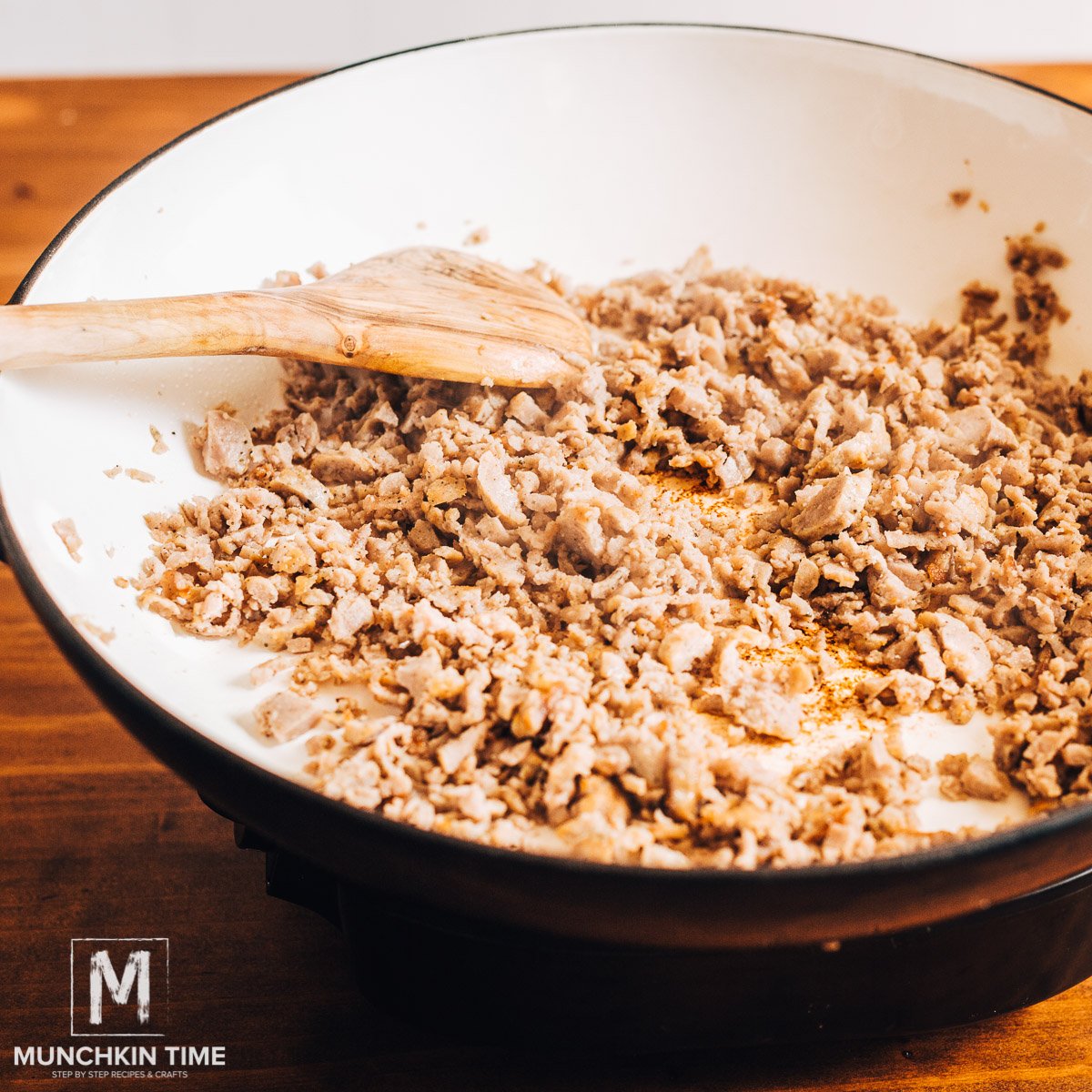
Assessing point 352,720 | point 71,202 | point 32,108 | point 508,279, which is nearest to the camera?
point 352,720

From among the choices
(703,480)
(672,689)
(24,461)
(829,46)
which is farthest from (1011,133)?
(24,461)

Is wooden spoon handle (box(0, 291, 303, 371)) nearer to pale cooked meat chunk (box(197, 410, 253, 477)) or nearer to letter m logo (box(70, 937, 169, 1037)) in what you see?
pale cooked meat chunk (box(197, 410, 253, 477))

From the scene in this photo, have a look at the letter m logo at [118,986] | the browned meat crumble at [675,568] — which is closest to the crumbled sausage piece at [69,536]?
the browned meat crumble at [675,568]

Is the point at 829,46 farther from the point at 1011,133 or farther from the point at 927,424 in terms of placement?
the point at 927,424

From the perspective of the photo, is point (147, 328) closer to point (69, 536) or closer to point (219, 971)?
point (69, 536)

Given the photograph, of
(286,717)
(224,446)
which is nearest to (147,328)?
(224,446)
